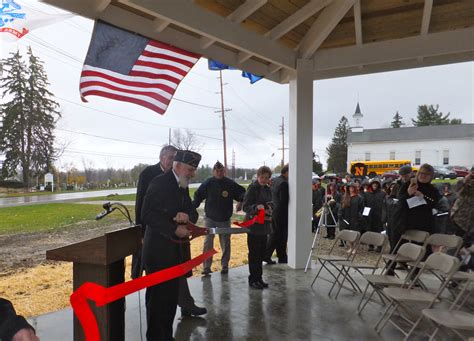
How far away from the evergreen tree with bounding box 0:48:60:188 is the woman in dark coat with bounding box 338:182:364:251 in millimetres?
6939

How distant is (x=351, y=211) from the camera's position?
850cm

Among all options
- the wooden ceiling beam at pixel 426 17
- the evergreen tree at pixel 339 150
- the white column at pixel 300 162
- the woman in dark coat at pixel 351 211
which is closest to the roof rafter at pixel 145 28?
the white column at pixel 300 162

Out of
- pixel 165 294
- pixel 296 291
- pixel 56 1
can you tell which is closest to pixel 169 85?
pixel 56 1

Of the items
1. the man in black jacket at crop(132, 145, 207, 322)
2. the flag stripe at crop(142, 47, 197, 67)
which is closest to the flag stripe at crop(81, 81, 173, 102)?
the flag stripe at crop(142, 47, 197, 67)

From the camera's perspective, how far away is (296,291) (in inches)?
185

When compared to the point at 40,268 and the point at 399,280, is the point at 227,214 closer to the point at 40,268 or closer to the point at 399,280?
the point at 399,280

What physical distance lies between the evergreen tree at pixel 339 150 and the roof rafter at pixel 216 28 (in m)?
46.6

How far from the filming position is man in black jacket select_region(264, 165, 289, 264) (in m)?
6.27

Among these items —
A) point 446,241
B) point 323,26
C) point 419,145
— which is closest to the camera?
point 446,241

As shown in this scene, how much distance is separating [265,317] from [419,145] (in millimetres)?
51547

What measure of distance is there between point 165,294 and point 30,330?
1.84 metres

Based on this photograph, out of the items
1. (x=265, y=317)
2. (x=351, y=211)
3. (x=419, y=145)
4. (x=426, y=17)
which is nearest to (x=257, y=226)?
(x=265, y=317)

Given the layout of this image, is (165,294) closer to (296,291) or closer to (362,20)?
(296,291)

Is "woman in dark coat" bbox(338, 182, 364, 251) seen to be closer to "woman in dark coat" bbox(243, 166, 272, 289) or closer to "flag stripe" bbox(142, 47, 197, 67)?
"woman in dark coat" bbox(243, 166, 272, 289)
